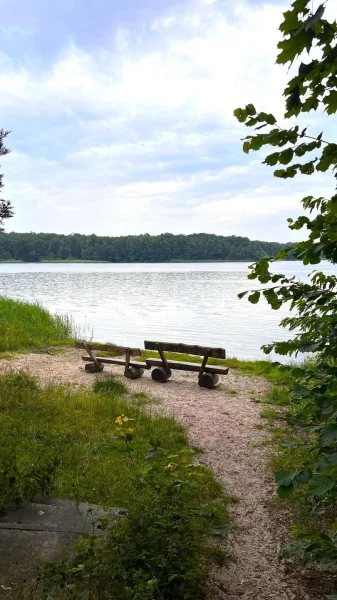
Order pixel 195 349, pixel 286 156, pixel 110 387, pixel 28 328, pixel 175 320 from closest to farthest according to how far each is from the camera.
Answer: pixel 286 156 → pixel 110 387 → pixel 195 349 → pixel 28 328 → pixel 175 320

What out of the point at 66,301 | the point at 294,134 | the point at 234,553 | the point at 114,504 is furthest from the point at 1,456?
the point at 66,301

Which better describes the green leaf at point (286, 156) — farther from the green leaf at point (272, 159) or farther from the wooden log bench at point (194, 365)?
the wooden log bench at point (194, 365)

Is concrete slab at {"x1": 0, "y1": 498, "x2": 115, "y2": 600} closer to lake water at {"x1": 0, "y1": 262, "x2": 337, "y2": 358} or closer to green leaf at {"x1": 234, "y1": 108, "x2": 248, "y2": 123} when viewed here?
green leaf at {"x1": 234, "y1": 108, "x2": 248, "y2": 123}

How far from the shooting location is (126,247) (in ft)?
317

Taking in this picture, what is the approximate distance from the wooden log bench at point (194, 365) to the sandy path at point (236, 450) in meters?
0.21

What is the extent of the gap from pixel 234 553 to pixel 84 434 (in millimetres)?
2853

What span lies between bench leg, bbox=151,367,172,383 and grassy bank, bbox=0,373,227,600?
11.1 ft

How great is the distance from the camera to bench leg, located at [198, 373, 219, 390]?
1027 centimetres

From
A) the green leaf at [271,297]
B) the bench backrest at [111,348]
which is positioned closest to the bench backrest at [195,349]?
the bench backrest at [111,348]

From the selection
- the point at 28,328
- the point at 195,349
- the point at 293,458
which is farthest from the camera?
the point at 28,328

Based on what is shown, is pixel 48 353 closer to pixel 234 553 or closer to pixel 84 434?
pixel 84 434

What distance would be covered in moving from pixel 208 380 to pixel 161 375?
3.72 feet

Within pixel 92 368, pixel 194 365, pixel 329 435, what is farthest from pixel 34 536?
pixel 92 368

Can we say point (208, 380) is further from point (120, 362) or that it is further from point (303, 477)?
point (303, 477)
